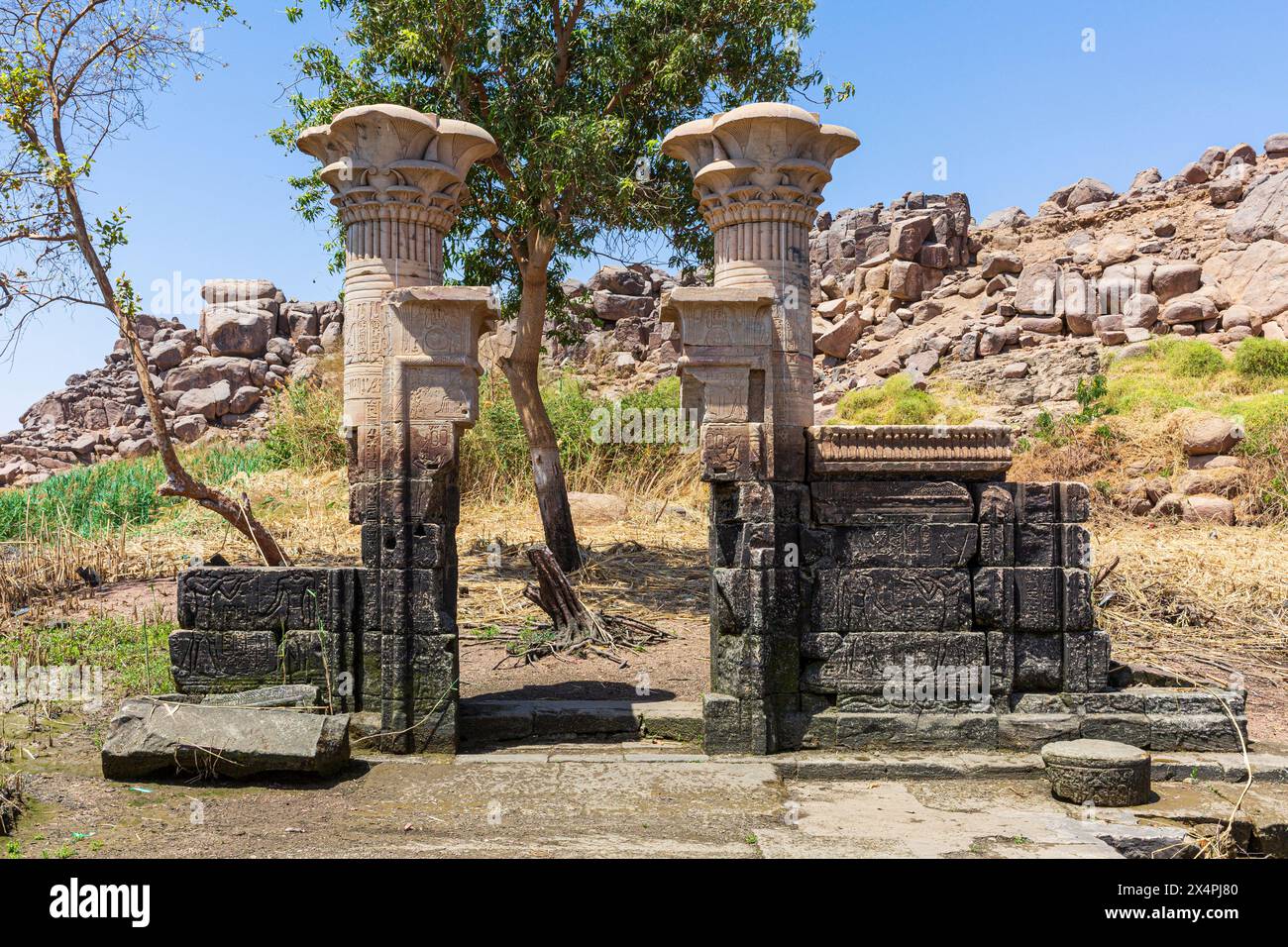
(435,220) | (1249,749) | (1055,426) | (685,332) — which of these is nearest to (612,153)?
(435,220)

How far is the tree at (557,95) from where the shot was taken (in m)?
10.0

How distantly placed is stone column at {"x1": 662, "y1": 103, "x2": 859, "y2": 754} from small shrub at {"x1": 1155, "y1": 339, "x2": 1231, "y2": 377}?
56.2 feet

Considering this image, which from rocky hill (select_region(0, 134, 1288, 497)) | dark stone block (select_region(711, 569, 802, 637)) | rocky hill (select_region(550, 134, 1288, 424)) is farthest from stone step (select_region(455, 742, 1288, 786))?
rocky hill (select_region(0, 134, 1288, 497))

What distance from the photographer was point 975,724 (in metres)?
6.07

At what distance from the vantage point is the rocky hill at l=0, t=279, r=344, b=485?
98.0ft

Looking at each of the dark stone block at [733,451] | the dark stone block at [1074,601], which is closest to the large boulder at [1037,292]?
the dark stone block at [1074,601]

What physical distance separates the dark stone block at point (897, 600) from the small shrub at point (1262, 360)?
16704mm

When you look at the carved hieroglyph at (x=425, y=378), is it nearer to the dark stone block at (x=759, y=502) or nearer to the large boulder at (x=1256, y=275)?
the dark stone block at (x=759, y=502)

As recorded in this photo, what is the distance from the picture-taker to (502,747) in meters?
6.35

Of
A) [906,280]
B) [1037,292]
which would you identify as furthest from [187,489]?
[906,280]

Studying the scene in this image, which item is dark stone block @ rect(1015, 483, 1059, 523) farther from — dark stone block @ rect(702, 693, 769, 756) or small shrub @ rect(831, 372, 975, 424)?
small shrub @ rect(831, 372, 975, 424)

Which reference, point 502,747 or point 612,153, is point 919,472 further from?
point 612,153

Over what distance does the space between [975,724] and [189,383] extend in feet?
99.1

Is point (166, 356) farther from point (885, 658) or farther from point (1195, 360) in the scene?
point (885, 658)
